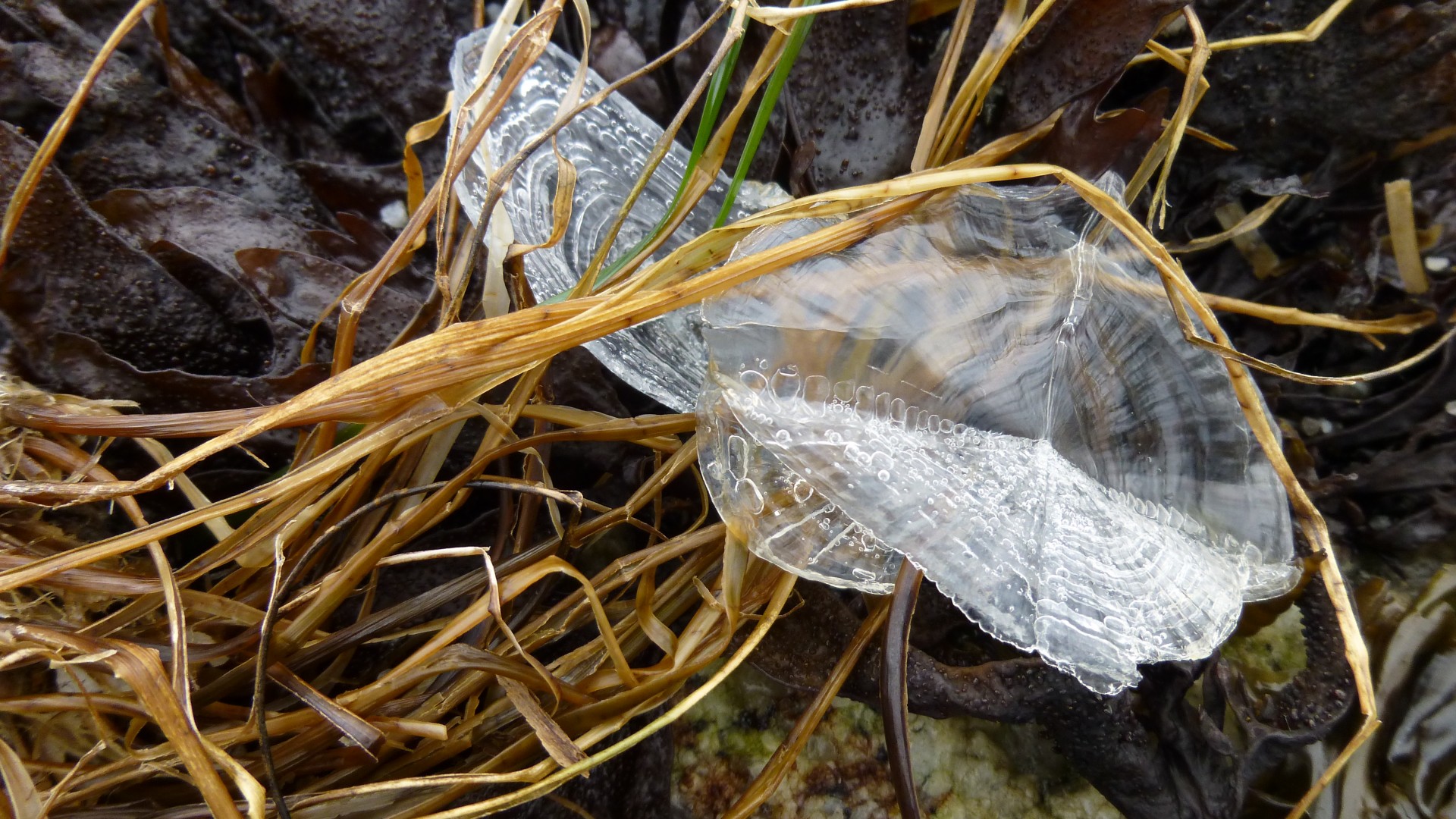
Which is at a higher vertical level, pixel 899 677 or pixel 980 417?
pixel 980 417

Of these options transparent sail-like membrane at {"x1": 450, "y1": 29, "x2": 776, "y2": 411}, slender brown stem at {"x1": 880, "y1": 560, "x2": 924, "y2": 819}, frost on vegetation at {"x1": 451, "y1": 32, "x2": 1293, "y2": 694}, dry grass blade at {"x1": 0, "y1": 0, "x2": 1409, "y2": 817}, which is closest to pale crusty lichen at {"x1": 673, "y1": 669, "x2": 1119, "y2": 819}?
dry grass blade at {"x1": 0, "y1": 0, "x2": 1409, "y2": 817}

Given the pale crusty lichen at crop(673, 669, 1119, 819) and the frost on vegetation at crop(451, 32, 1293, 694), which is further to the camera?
the pale crusty lichen at crop(673, 669, 1119, 819)

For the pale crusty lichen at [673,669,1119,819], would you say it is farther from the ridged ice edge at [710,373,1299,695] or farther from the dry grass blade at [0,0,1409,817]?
the ridged ice edge at [710,373,1299,695]

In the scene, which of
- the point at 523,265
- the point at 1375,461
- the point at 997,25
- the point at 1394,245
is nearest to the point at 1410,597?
the point at 1375,461

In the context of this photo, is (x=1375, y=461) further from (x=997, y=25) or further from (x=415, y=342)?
(x=415, y=342)

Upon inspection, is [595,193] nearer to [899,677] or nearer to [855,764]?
Result: [899,677]

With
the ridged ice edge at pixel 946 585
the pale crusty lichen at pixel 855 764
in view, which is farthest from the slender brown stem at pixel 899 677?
the pale crusty lichen at pixel 855 764

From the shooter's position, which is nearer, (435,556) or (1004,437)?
(435,556)

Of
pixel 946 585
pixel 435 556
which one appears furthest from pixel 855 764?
pixel 435 556
